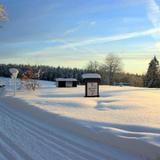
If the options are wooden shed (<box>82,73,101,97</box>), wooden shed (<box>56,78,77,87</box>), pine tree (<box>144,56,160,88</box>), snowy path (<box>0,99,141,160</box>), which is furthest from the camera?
pine tree (<box>144,56,160,88</box>)

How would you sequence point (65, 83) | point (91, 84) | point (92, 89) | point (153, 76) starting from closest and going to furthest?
point (92, 89)
point (91, 84)
point (65, 83)
point (153, 76)

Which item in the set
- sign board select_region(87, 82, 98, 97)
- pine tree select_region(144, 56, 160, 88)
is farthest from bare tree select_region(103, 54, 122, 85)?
sign board select_region(87, 82, 98, 97)

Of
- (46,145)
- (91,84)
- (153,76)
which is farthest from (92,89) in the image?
(153,76)

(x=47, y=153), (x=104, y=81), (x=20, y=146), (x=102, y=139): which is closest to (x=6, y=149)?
(x=20, y=146)

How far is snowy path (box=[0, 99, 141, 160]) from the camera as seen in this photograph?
8.32 m

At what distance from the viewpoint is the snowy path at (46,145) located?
8320 millimetres

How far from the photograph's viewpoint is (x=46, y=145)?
9.60 metres

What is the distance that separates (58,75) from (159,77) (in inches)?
1114

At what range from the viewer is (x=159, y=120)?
→ 13.3 meters

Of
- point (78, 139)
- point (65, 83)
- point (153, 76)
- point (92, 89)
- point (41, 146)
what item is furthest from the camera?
point (153, 76)

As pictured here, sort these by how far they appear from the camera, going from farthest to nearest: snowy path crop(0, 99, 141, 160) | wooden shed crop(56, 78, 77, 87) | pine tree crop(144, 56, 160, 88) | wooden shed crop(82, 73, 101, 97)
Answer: pine tree crop(144, 56, 160, 88) → wooden shed crop(56, 78, 77, 87) → wooden shed crop(82, 73, 101, 97) → snowy path crop(0, 99, 141, 160)

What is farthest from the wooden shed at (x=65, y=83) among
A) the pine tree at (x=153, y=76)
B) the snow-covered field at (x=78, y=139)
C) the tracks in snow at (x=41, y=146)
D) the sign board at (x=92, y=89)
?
the tracks in snow at (x=41, y=146)

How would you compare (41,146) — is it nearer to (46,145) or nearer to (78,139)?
(46,145)

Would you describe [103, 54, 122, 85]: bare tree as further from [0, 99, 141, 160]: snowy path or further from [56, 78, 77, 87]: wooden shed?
→ [0, 99, 141, 160]: snowy path
